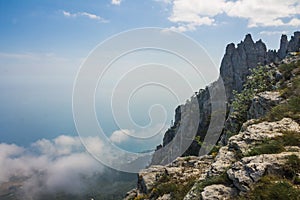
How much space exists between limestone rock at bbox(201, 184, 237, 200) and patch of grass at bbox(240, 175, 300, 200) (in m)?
0.99

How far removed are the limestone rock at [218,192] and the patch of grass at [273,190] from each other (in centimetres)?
99

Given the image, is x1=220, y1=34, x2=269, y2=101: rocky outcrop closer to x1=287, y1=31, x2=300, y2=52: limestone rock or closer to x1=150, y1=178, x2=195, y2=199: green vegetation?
x1=287, y1=31, x2=300, y2=52: limestone rock

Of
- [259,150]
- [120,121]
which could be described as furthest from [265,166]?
[120,121]

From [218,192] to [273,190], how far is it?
2608mm

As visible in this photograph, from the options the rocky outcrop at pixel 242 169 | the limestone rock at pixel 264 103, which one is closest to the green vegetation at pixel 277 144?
the rocky outcrop at pixel 242 169

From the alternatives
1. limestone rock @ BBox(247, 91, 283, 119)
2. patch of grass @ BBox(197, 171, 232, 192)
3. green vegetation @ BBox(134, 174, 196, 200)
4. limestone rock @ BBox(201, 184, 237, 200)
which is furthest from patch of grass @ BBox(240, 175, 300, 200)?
limestone rock @ BBox(247, 91, 283, 119)

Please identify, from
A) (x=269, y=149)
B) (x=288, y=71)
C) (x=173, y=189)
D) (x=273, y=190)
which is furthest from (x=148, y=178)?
(x=288, y=71)

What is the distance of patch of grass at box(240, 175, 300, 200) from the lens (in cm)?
835

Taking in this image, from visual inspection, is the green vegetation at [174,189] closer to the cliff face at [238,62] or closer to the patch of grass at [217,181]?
the patch of grass at [217,181]

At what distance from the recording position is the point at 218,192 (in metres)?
10.7

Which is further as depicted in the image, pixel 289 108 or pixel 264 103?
pixel 264 103

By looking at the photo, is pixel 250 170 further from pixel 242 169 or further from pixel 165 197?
pixel 165 197

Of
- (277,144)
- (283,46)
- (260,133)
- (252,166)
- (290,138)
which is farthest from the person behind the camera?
(283,46)

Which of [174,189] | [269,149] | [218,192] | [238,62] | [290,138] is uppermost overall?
[238,62]
